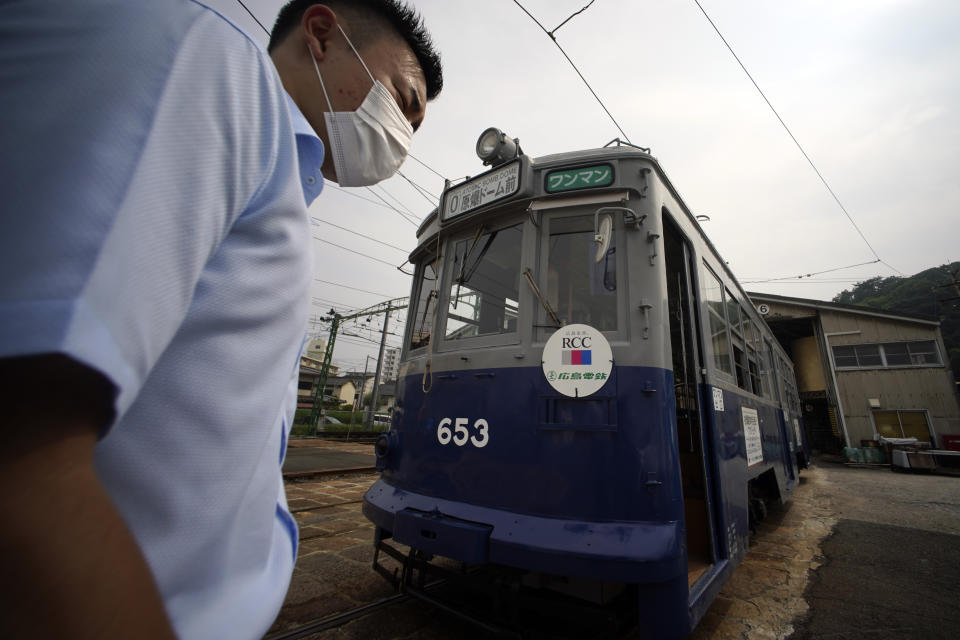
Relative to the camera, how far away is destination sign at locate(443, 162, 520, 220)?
2717 millimetres

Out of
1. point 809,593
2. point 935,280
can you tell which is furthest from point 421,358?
point 935,280

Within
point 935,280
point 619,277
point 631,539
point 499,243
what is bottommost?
point 631,539

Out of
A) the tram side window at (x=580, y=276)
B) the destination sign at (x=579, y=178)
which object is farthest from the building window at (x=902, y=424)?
the destination sign at (x=579, y=178)

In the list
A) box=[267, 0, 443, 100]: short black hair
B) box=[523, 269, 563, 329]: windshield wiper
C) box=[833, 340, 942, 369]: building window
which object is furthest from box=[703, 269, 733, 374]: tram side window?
box=[833, 340, 942, 369]: building window

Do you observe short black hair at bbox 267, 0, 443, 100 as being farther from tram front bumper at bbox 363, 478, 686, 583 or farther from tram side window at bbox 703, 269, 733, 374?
tram side window at bbox 703, 269, 733, 374

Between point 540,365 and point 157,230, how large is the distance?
2104 millimetres

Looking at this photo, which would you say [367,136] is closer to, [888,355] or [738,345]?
[738,345]

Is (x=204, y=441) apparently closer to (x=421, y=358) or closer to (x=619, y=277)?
(x=619, y=277)

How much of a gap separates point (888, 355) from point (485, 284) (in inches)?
889

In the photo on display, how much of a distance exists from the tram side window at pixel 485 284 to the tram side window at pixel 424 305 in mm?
213

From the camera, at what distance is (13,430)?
0.98 feet

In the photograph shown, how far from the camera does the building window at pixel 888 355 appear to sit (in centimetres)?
1691

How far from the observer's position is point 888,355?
1753 cm

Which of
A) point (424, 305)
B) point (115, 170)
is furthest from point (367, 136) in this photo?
point (424, 305)
